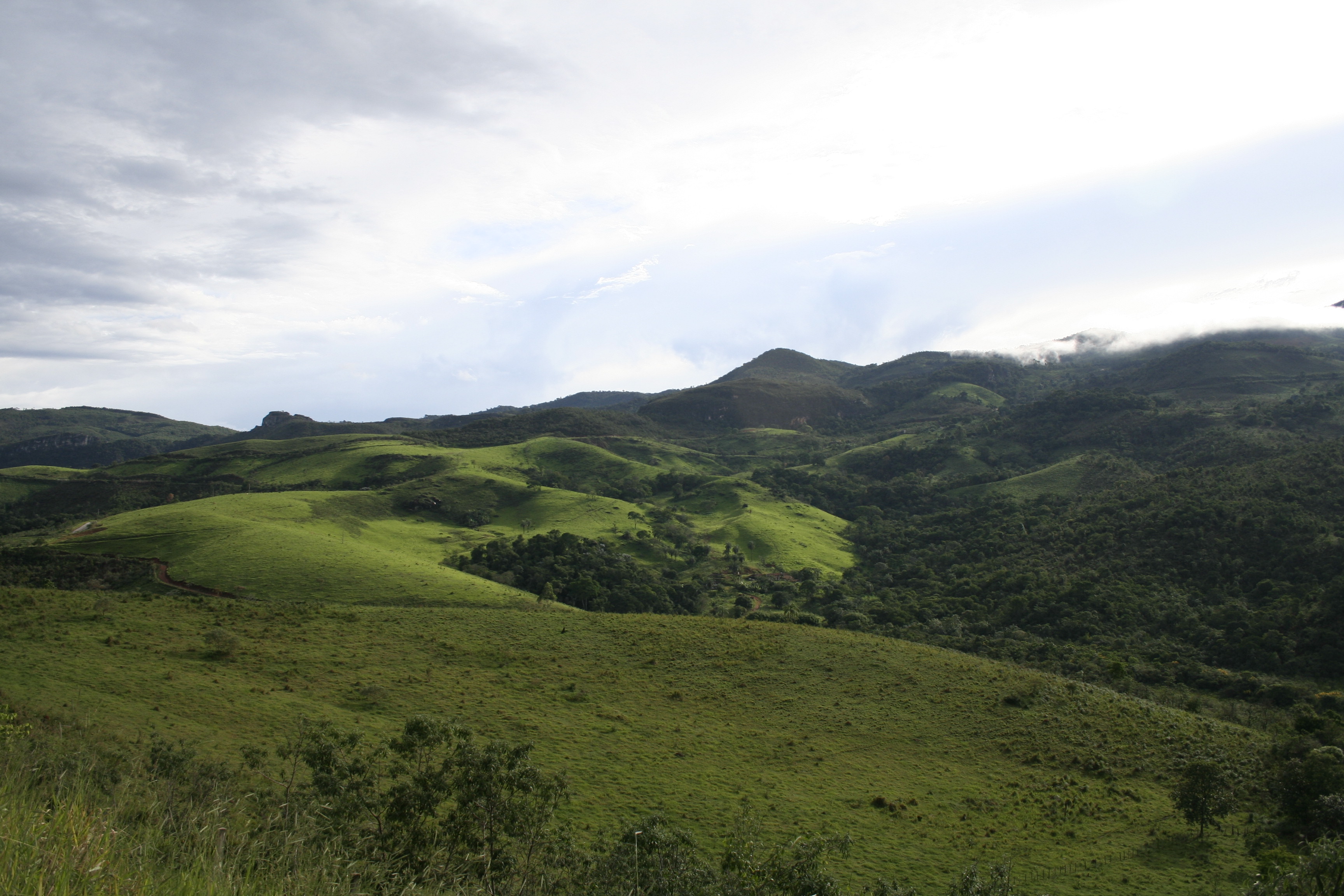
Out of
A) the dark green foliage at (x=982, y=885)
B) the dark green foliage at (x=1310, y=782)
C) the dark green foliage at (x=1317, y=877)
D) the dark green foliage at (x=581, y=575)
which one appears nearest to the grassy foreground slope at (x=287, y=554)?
the dark green foliage at (x=581, y=575)

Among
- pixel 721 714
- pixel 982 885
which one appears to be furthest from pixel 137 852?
pixel 721 714

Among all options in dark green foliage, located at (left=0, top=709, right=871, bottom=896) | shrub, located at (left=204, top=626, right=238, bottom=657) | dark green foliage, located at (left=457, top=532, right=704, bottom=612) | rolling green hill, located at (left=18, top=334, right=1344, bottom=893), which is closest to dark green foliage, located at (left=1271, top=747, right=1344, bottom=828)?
rolling green hill, located at (left=18, top=334, right=1344, bottom=893)

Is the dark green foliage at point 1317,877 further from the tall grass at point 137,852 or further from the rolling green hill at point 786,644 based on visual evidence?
the rolling green hill at point 786,644

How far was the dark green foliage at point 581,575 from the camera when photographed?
106625 millimetres

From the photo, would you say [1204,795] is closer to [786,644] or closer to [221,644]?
[786,644]

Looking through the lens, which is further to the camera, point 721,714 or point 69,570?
point 69,570

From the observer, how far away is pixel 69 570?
8712cm

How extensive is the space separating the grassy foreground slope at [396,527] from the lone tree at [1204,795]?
68.9 meters

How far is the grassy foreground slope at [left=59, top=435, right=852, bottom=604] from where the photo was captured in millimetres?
86625

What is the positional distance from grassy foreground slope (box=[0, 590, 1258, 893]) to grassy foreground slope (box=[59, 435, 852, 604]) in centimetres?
1581

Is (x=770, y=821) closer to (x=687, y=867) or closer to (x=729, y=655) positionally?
(x=687, y=867)

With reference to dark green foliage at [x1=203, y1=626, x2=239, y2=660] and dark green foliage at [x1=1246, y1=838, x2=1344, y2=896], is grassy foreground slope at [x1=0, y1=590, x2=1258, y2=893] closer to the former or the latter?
dark green foliage at [x1=203, y1=626, x2=239, y2=660]

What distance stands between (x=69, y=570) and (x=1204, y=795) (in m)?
119

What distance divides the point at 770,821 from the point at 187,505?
122028 millimetres
